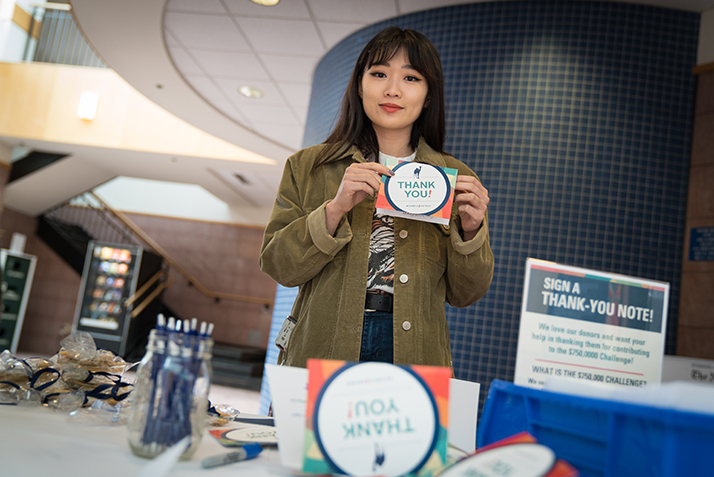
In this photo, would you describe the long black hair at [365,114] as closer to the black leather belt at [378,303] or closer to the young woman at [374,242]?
the young woman at [374,242]

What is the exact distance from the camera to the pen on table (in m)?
0.67

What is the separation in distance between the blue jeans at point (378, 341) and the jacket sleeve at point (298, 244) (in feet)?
0.61

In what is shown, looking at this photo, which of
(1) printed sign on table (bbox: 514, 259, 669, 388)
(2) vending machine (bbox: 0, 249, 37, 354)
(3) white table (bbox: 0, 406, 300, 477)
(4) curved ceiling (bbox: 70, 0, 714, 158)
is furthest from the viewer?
(2) vending machine (bbox: 0, 249, 37, 354)

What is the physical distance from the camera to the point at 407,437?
0.66m

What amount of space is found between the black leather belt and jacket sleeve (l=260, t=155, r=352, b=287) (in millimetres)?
137

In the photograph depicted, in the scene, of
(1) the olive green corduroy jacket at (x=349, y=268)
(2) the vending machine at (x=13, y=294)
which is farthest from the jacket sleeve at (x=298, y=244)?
(2) the vending machine at (x=13, y=294)

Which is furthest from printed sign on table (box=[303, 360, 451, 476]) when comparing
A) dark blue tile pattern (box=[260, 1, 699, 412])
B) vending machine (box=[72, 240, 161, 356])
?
vending machine (box=[72, 240, 161, 356])

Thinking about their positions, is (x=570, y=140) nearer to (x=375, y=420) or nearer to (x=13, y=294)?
(x=375, y=420)

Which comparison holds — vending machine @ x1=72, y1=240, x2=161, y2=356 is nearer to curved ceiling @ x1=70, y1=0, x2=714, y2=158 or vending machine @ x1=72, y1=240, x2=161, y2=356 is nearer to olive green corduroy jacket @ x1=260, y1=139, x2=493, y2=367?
curved ceiling @ x1=70, y1=0, x2=714, y2=158

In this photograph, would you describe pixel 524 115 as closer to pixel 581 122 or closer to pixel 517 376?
pixel 581 122

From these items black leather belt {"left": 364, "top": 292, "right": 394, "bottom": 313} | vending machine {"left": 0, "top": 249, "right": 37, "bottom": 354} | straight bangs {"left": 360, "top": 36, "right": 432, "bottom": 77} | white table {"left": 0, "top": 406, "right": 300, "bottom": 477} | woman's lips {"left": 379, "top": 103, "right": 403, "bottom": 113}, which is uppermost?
straight bangs {"left": 360, "top": 36, "right": 432, "bottom": 77}

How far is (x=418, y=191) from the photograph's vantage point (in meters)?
1.16

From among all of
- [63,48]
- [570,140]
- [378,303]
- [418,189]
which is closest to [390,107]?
[418,189]

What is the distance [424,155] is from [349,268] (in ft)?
1.21
